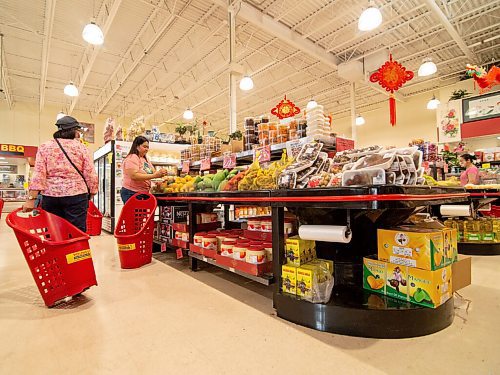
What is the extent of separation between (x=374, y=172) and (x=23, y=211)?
108 inches

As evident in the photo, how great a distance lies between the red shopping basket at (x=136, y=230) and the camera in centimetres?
327

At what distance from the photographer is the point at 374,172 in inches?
63.9

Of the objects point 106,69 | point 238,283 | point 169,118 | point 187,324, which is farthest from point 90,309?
point 169,118

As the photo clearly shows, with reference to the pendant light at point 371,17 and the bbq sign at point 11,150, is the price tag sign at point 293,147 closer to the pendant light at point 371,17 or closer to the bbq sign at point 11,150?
the pendant light at point 371,17

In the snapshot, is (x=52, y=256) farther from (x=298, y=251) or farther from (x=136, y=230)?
(x=298, y=251)

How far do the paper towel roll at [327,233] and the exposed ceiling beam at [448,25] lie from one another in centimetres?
701

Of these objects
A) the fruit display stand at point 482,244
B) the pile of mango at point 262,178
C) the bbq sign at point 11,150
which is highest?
the bbq sign at point 11,150

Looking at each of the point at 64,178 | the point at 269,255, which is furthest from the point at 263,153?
the point at 64,178

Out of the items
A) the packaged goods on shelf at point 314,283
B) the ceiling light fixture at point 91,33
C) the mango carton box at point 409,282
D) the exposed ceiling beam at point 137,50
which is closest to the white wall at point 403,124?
the exposed ceiling beam at point 137,50

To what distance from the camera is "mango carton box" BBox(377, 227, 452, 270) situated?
164 centimetres

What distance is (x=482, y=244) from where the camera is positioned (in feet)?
13.2

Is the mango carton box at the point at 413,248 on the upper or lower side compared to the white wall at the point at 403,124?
lower

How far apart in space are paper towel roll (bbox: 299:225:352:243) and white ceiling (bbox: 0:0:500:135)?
21.5ft

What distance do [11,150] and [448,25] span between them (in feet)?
53.6
